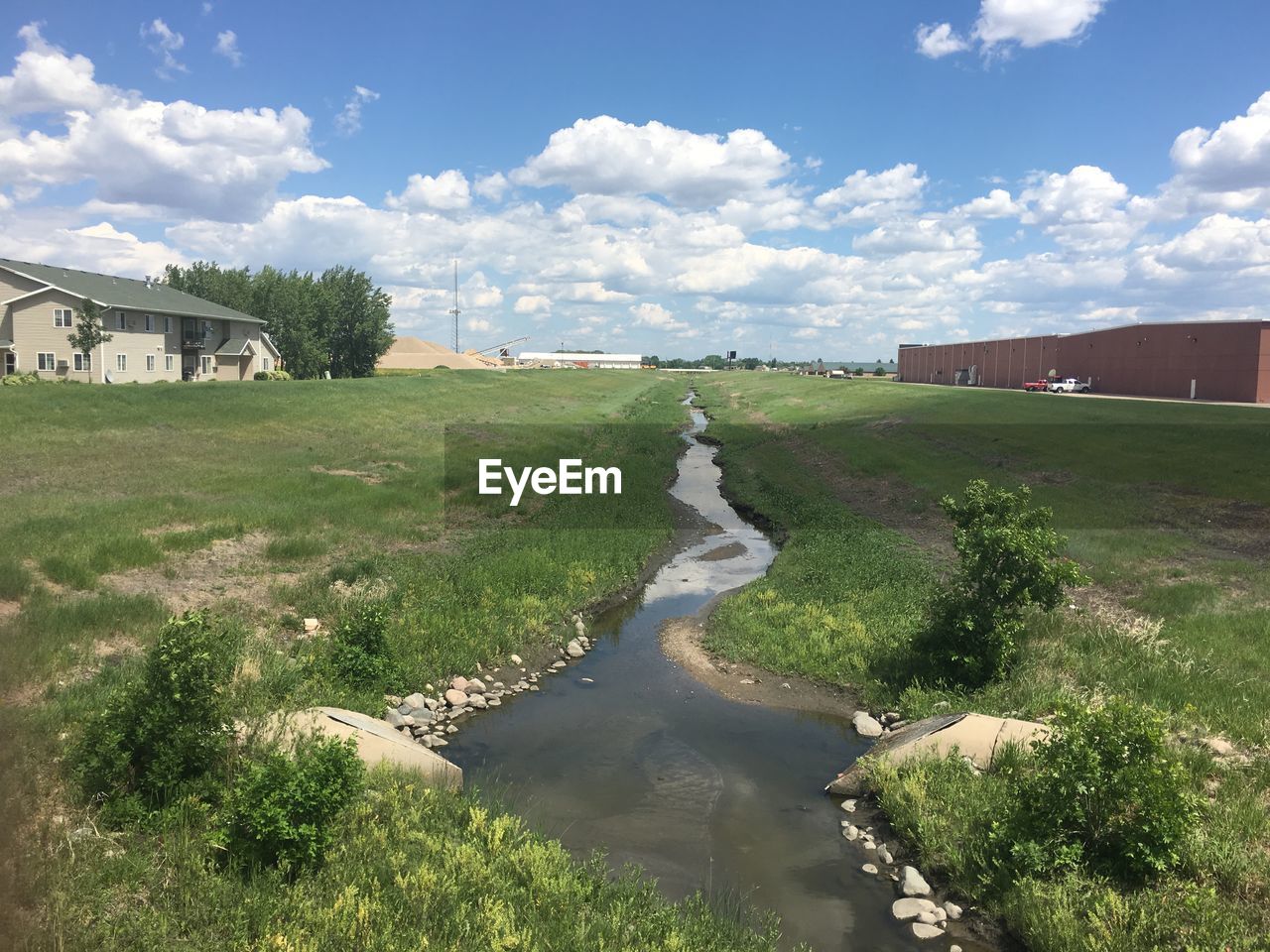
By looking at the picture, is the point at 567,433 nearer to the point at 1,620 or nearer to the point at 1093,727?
the point at 1,620

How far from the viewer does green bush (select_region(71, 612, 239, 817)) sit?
9055 mm

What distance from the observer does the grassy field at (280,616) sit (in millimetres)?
7645

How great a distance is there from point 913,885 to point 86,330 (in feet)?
222

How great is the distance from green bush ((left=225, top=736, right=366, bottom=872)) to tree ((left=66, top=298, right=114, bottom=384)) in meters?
62.6

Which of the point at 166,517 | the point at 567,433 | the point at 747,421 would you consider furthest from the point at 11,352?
the point at 747,421

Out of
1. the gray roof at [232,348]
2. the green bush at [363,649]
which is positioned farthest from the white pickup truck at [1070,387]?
the gray roof at [232,348]

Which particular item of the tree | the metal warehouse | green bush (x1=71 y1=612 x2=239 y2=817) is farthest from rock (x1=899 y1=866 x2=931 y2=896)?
the tree

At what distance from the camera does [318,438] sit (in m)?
41.7

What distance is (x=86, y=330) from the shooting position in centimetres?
5888

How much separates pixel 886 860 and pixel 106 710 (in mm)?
9852

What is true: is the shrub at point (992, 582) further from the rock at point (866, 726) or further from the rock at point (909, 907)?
the rock at point (909, 907)

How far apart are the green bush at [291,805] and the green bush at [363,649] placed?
5032 mm

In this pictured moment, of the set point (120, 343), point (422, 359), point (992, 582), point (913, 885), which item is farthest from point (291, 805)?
point (422, 359)

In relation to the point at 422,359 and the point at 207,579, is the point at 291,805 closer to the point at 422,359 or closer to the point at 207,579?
the point at 207,579
